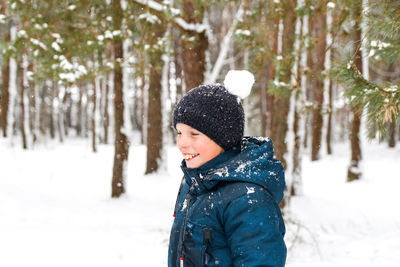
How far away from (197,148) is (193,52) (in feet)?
16.0

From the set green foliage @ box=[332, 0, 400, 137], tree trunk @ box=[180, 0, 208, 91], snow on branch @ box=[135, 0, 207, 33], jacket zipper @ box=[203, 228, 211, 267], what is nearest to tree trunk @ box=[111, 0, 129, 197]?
snow on branch @ box=[135, 0, 207, 33]

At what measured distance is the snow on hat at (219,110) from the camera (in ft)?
5.82

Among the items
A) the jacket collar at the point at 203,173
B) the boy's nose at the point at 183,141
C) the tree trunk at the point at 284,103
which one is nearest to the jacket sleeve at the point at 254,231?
the jacket collar at the point at 203,173

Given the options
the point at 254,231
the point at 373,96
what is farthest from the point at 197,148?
the point at 373,96

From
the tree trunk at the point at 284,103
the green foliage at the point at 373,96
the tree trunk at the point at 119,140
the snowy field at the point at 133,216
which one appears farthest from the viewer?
the tree trunk at the point at 119,140

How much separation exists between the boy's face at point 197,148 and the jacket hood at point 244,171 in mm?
35

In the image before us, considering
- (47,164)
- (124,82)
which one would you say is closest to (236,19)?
(124,82)

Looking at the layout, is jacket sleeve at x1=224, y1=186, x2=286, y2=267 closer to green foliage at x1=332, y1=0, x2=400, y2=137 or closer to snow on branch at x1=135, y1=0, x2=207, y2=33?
green foliage at x1=332, y1=0, x2=400, y2=137

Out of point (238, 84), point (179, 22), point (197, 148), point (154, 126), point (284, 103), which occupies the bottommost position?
point (154, 126)

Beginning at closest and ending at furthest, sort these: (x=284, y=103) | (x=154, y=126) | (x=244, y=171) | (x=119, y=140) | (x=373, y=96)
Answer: (x=244, y=171), (x=373, y=96), (x=284, y=103), (x=119, y=140), (x=154, y=126)

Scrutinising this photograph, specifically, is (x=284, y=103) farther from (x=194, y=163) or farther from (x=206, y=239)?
(x=206, y=239)

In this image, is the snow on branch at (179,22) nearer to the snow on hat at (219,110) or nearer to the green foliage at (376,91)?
the green foliage at (376,91)

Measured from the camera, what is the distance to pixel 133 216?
280 inches

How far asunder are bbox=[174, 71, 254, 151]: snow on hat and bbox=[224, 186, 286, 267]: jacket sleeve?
1.13 ft
